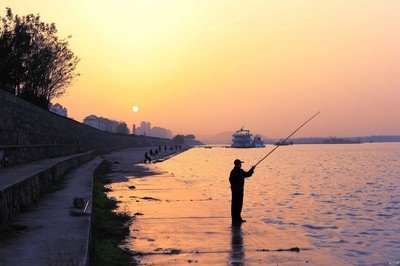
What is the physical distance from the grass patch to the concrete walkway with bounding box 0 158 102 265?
1.40 ft

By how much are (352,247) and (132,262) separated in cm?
635

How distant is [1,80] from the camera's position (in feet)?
99.9

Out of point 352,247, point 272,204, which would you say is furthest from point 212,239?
point 272,204

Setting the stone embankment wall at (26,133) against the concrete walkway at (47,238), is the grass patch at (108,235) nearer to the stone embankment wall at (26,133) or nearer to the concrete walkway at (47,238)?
the concrete walkway at (47,238)

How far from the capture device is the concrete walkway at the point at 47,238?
6410 mm

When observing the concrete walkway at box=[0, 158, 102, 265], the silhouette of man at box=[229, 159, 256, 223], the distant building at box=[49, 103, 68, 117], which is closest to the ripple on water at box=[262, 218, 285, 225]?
the silhouette of man at box=[229, 159, 256, 223]

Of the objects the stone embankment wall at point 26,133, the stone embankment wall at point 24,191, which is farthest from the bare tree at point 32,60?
the stone embankment wall at point 24,191

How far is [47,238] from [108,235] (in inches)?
116

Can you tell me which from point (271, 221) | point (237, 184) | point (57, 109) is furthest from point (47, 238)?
point (57, 109)

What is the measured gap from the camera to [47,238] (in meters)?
7.77

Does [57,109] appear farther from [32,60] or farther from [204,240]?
[204,240]

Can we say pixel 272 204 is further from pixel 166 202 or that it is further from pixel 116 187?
pixel 116 187

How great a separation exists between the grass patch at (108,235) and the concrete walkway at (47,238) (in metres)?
0.43

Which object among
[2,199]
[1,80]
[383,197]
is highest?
[1,80]
